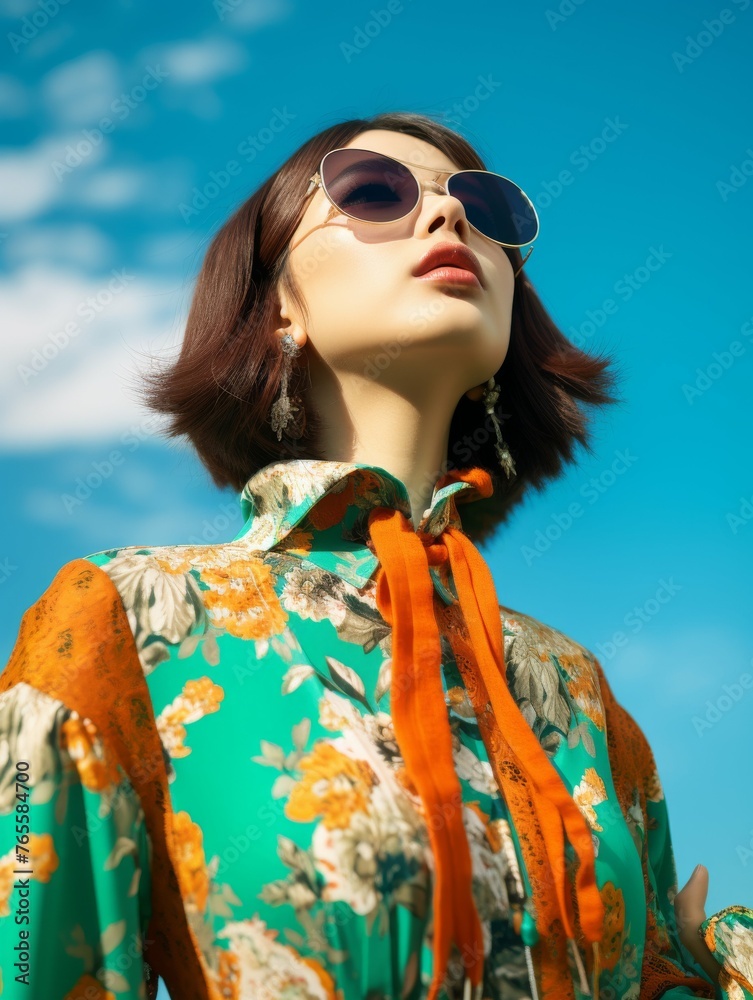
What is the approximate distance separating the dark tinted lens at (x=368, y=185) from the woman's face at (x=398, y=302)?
27mm

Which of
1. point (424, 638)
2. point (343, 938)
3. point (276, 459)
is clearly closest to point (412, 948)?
point (343, 938)

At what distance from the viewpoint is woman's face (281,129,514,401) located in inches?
87.7

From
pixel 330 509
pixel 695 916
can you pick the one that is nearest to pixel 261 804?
pixel 330 509

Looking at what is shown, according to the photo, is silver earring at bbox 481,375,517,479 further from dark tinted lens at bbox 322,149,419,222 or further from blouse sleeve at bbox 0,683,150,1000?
blouse sleeve at bbox 0,683,150,1000

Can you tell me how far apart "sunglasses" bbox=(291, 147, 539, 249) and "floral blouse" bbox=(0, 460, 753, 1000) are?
0.58 m

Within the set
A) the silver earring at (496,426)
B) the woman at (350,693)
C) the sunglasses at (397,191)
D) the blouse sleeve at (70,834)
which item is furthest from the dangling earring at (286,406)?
the blouse sleeve at (70,834)

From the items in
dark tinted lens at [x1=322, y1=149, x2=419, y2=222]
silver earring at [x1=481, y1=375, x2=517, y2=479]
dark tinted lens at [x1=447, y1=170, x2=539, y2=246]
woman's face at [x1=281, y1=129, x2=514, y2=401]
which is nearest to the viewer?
woman's face at [x1=281, y1=129, x2=514, y2=401]

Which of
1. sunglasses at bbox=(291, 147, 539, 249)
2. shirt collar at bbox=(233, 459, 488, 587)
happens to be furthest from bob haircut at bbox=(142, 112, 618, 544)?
shirt collar at bbox=(233, 459, 488, 587)

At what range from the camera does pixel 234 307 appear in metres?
2.47

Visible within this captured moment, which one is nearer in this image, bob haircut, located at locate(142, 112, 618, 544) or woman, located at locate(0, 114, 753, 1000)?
woman, located at locate(0, 114, 753, 1000)

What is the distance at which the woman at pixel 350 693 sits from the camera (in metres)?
1.62

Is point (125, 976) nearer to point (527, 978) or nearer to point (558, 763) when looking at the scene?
point (527, 978)

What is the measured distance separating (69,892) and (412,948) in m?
0.51

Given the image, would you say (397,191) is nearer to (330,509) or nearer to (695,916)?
(330,509)
